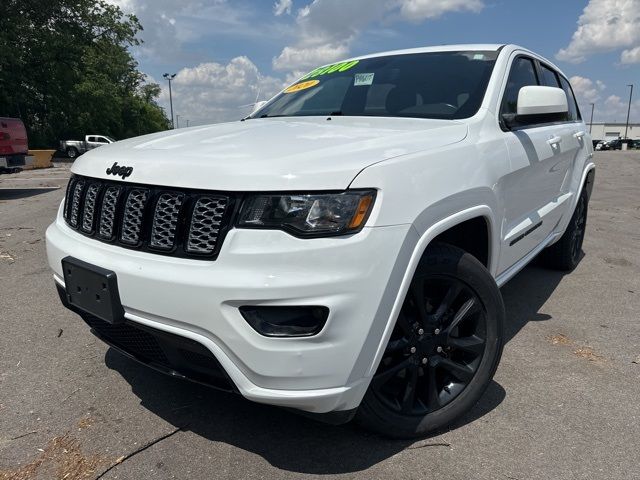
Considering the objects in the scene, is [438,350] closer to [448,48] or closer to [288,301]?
[288,301]

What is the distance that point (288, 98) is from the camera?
374 centimetres

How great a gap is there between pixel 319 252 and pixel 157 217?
0.67 m

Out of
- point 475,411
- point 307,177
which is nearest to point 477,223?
point 475,411

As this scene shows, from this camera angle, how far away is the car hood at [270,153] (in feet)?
5.91

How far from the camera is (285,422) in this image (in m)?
2.41

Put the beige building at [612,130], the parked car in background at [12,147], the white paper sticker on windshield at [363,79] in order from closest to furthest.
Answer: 1. the white paper sticker on windshield at [363,79]
2. the parked car in background at [12,147]
3. the beige building at [612,130]

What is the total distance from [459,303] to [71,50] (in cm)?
3416

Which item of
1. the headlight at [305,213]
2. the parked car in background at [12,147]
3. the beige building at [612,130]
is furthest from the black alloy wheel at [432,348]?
the beige building at [612,130]

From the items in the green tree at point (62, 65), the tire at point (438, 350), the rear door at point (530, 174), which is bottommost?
the tire at point (438, 350)

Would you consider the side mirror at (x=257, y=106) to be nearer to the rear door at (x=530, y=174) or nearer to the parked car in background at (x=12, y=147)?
the rear door at (x=530, y=174)

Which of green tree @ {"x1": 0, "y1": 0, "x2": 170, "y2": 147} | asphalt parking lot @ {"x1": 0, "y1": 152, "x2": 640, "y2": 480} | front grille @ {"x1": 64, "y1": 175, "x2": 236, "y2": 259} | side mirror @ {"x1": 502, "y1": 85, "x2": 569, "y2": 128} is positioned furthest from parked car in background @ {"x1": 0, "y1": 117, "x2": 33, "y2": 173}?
green tree @ {"x1": 0, "y1": 0, "x2": 170, "y2": 147}

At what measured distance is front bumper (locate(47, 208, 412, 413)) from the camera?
5.72 ft

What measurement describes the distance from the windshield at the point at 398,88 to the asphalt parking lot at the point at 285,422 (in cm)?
Result: 150

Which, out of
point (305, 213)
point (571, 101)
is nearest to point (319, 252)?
point (305, 213)
